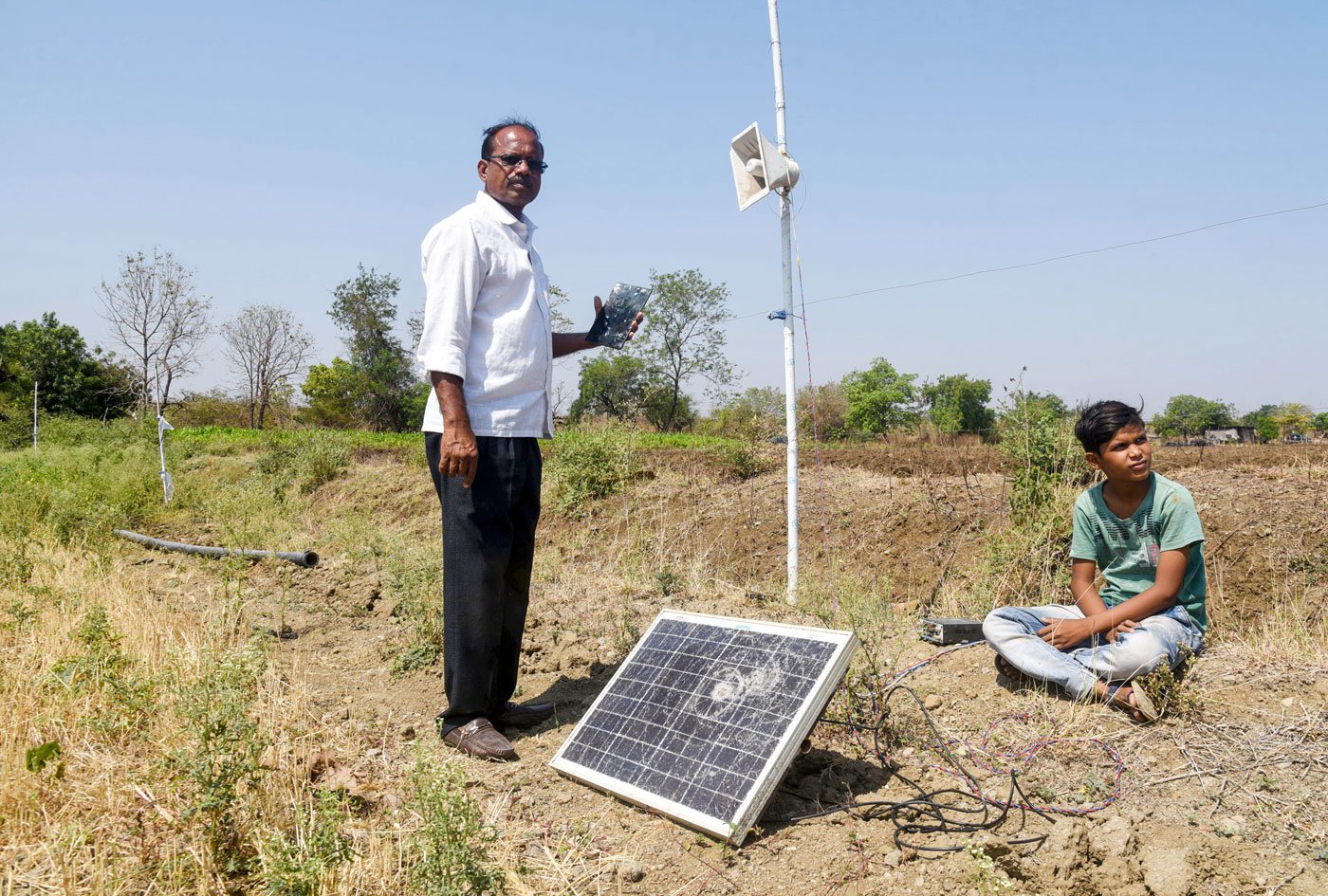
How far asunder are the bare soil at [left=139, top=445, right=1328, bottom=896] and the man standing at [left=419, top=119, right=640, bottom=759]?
12.3 inches

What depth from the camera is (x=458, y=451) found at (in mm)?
2996

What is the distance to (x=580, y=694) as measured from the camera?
3.85 m

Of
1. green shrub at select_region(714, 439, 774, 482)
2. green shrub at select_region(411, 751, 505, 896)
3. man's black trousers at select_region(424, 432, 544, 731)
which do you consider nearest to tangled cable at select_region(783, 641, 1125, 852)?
green shrub at select_region(411, 751, 505, 896)

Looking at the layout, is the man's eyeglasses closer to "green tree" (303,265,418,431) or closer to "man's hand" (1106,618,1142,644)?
"man's hand" (1106,618,1142,644)

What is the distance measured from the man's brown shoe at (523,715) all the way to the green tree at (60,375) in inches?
1747

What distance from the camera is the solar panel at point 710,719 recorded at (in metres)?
2.47

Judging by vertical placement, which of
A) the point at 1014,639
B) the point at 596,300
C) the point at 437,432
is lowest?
the point at 1014,639

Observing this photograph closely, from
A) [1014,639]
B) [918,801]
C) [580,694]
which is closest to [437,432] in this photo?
[580,694]

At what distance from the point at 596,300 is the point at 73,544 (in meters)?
6.15

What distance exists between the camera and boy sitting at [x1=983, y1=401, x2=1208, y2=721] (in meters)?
3.24

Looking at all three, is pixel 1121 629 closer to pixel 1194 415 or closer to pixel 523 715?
pixel 523 715

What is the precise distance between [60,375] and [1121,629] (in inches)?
2037

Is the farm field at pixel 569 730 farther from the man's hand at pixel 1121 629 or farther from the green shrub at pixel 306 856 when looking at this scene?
the man's hand at pixel 1121 629

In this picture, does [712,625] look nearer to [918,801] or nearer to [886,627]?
[918,801]
